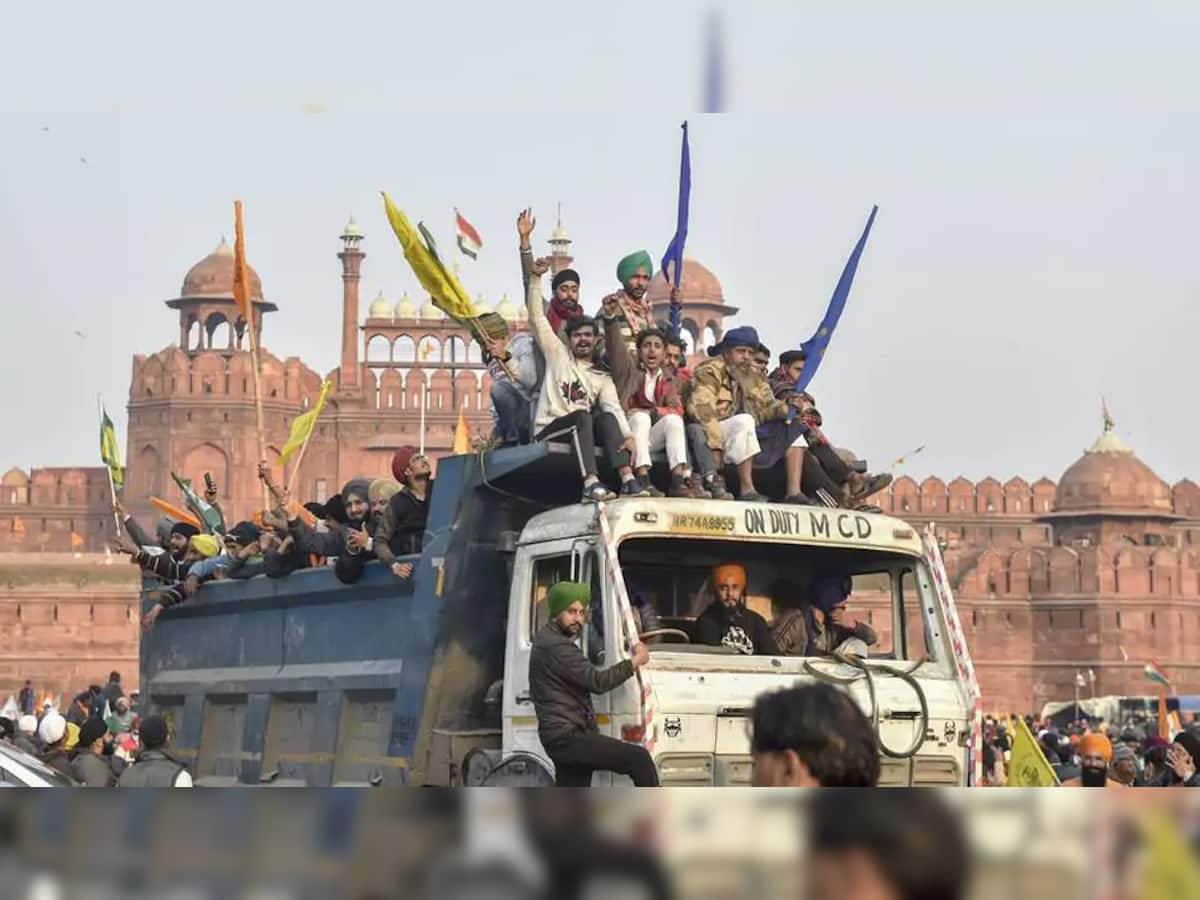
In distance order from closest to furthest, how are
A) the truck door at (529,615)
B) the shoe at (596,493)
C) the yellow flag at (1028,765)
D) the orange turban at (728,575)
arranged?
the truck door at (529,615)
the shoe at (596,493)
the orange turban at (728,575)
the yellow flag at (1028,765)

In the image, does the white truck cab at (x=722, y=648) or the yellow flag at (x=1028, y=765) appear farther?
the yellow flag at (x=1028, y=765)

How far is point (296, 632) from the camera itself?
845 centimetres

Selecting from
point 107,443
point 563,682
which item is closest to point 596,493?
point 563,682

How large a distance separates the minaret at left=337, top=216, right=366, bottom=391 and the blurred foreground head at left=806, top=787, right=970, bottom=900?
8482cm

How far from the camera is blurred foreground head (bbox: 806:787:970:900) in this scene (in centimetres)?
205

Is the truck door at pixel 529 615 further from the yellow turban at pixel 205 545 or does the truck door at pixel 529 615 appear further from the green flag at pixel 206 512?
the green flag at pixel 206 512

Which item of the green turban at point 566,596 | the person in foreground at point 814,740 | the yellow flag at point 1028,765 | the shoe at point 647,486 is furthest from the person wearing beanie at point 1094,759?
the person in foreground at point 814,740

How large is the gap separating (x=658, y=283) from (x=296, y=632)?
63.6 m

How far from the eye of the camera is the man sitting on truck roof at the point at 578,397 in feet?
23.6

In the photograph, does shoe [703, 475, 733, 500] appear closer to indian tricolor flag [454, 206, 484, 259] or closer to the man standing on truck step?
the man standing on truck step

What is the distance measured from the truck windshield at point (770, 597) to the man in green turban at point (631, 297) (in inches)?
41.1

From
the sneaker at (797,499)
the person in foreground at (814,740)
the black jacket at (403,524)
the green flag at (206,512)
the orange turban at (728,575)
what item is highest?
the green flag at (206,512)

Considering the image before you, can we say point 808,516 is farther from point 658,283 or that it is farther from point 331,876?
point 658,283

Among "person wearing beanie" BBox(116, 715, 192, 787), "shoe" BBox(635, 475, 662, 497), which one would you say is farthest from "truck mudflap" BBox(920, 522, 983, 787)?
"person wearing beanie" BBox(116, 715, 192, 787)
